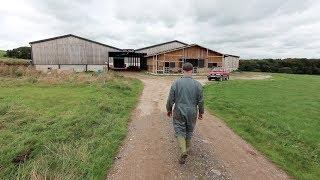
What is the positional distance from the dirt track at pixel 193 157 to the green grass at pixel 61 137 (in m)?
0.47

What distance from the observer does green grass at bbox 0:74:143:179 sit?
6.12m

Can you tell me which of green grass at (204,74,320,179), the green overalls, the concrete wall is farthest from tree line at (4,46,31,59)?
the green overalls

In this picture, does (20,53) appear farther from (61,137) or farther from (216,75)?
(61,137)

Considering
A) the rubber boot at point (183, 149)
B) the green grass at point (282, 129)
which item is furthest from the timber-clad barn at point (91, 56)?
the rubber boot at point (183, 149)

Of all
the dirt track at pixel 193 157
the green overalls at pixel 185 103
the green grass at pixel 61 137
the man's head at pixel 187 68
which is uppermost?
the man's head at pixel 187 68

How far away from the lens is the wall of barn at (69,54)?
1750 inches

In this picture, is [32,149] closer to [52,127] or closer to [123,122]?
[52,127]

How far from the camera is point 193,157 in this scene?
7023mm

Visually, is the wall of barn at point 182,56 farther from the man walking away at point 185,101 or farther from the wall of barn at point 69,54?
the man walking away at point 185,101

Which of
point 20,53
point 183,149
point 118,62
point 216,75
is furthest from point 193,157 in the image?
point 20,53

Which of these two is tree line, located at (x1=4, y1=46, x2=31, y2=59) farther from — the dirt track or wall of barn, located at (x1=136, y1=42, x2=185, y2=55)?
the dirt track

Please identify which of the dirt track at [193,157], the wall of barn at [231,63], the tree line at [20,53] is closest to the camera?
the dirt track at [193,157]

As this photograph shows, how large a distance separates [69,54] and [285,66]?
53454 millimetres

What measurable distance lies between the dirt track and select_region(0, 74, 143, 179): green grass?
47 cm
